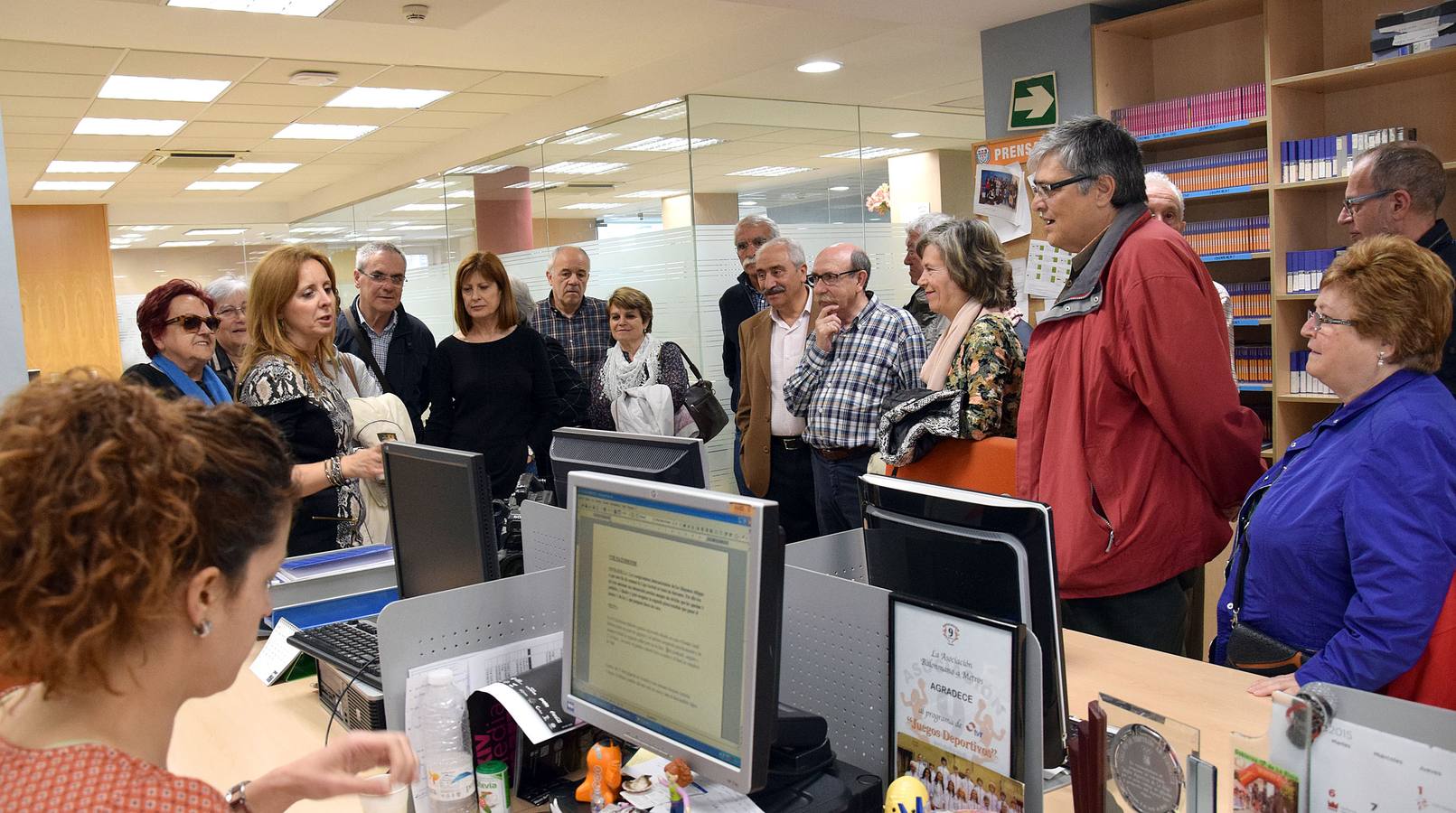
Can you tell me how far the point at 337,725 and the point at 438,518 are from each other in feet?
1.39

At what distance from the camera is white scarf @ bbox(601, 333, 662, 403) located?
487cm

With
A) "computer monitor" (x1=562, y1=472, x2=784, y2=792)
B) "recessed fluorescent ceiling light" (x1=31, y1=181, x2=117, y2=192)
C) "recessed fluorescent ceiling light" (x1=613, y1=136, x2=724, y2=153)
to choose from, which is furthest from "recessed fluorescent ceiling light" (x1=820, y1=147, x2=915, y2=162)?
"recessed fluorescent ceiling light" (x1=31, y1=181, x2=117, y2=192)

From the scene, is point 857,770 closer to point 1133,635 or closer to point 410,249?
point 1133,635

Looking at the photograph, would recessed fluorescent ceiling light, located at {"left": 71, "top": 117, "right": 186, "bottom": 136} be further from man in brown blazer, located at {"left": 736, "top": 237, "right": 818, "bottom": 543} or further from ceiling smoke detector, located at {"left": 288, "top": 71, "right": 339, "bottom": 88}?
man in brown blazer, located at {"left": 736, "top": 237, "right": 818, "bottom": 543}

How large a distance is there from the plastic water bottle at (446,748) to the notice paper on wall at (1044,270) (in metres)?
4.34

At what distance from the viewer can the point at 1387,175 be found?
3.37m

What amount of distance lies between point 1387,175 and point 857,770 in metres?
2.96

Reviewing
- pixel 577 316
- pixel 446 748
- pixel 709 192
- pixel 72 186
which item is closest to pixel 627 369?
pixel 577 316

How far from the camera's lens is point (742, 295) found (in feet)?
17.4

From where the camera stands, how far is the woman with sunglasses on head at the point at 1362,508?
1780mm

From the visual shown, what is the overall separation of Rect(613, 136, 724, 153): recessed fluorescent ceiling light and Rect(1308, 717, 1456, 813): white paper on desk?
4969 mm

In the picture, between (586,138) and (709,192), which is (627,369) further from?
(586,138)

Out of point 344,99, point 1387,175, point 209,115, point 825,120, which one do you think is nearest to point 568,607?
point 1387,175

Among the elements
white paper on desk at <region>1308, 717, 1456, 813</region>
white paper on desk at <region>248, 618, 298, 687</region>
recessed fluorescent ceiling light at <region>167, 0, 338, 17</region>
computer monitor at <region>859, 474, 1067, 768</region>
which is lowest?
white paper on desk at <region>248, 618, 298, 687</region>
